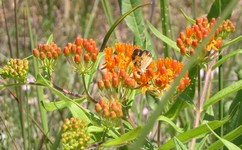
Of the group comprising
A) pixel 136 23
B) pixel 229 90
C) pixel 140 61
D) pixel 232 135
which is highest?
pixel 136 23

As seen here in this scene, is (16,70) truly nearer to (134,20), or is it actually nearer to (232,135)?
(134,20)

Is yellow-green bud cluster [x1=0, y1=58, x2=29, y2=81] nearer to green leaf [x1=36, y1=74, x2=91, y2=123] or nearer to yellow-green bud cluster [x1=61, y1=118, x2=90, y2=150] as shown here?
green leaf [x1=36, y1=74, x2=91, y2=123]

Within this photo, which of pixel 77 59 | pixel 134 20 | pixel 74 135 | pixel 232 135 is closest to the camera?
pixel 74 135

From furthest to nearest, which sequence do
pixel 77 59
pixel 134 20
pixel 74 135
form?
1. pixel 134 20
2. pixel 77 59
3. pixel 74 135

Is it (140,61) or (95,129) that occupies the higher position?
(140,61)

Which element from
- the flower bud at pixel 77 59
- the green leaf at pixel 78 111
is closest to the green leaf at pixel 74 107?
the green leaf at pixel 78 111

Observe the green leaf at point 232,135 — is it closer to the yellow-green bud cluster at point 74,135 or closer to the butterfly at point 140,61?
the butterfly at point 140,61

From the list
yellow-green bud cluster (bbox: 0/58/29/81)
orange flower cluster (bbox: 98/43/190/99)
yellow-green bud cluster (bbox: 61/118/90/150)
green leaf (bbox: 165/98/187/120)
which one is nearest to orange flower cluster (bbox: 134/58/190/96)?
orange flower cluster (bbox: 98/43/190/99)

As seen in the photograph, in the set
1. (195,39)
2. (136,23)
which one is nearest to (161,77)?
(195,39)
